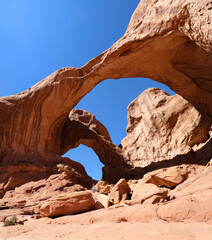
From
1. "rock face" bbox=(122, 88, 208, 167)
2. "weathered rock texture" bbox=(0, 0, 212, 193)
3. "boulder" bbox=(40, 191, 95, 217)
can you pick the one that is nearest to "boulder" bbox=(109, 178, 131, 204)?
"boulder" bbox=(40, 191, 95, 217)

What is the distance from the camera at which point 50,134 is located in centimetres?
1248

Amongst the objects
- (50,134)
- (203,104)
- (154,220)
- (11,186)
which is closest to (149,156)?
(203,104)

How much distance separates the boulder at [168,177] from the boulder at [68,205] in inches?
98.8

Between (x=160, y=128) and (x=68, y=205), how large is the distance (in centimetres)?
1242

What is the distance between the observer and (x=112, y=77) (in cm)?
1204

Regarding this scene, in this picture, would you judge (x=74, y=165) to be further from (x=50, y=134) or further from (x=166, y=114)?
(x=166, y=114)

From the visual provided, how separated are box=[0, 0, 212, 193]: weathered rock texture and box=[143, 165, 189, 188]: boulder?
5926 millimetres

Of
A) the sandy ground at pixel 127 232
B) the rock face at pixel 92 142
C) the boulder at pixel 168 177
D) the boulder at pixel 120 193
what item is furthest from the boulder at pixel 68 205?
the rock face at pixel 92 142

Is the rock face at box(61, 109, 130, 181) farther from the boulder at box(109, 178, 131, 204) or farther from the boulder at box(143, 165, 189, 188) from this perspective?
the boulder at box(109, 178, 131, 204)

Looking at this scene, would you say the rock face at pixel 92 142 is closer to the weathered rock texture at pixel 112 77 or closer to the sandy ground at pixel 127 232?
the weathered rock texture at pixel 112 77

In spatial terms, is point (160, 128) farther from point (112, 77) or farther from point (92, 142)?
point (112, 77)

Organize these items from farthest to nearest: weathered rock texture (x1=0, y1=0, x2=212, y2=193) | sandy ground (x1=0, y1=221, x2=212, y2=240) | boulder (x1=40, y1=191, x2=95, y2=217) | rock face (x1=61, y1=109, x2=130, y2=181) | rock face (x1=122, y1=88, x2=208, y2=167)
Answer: rock face (x1=61, y1=109, x2=130, y2=181) → rock face (x1=122, y1=88, x2=208, y2=167) → weathered rock texture (x1=0, y1=0, x2=212, y2=193) → boulder (x1=40, y1=191, x2=95, y2=217) → sandy ground (x1=0, y1=221, x2=212, y2=240)

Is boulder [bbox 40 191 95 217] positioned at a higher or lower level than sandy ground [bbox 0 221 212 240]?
higher

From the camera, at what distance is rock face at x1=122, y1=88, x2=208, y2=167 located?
13477 millimetres
